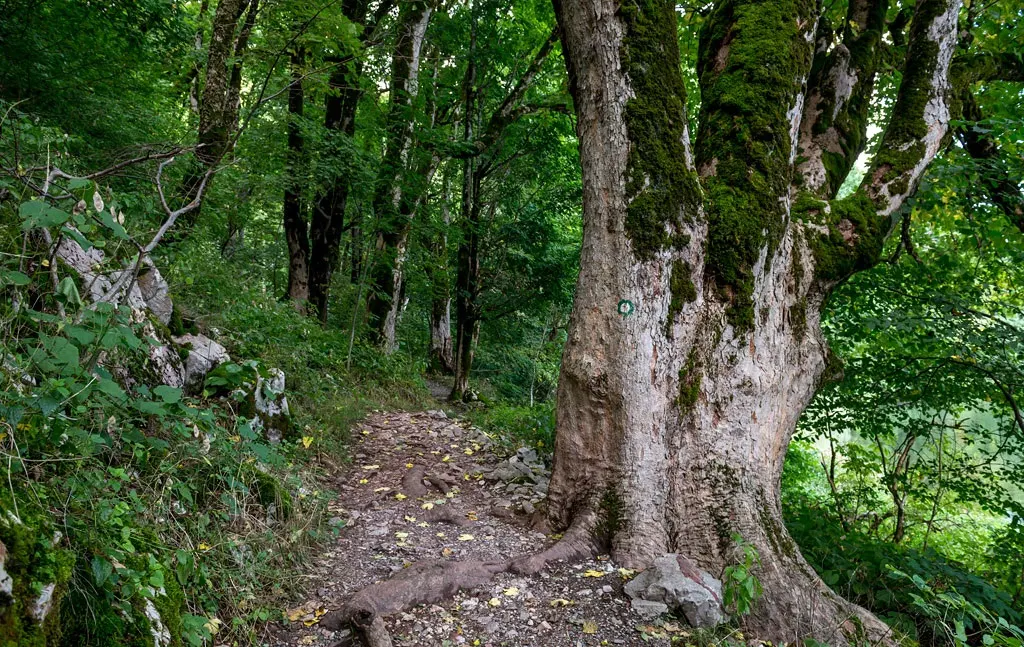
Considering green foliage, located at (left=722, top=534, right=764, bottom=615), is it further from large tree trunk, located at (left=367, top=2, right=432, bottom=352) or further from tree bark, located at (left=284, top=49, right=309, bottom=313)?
tree bark, located at (left=284, top=49, right=309, bottom=313)

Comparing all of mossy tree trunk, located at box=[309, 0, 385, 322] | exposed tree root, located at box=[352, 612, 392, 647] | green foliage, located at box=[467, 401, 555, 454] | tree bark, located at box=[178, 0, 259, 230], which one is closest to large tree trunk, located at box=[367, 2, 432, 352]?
mossy tree trunk, located at box=[309, 0, 385, 322]

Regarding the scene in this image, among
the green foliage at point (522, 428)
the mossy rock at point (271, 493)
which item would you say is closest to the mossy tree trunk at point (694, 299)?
the mossy rock at point (271, 493)

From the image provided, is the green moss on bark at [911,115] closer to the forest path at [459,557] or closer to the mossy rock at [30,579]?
the forest path at [459,557]

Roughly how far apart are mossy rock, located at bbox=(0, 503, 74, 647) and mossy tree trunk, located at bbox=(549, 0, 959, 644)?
269 cm

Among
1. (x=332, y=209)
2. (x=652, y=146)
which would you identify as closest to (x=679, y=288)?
(x=652, y=146)

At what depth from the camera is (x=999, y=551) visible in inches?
229

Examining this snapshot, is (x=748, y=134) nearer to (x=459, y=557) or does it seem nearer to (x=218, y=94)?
(x=459, y=557)

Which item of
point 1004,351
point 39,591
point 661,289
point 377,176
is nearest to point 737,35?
point 661,289

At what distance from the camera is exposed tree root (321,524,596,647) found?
107 inches

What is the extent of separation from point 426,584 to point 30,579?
187 centimetres

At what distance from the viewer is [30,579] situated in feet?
5.14

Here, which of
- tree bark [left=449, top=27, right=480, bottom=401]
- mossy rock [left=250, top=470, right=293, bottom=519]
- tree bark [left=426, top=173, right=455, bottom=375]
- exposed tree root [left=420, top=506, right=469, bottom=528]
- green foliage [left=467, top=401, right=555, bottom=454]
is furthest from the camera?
tree bark [left=426, top=173, right=455, bottom=375]

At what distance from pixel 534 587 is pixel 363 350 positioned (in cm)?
645

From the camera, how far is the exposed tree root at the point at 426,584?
8.93ft
